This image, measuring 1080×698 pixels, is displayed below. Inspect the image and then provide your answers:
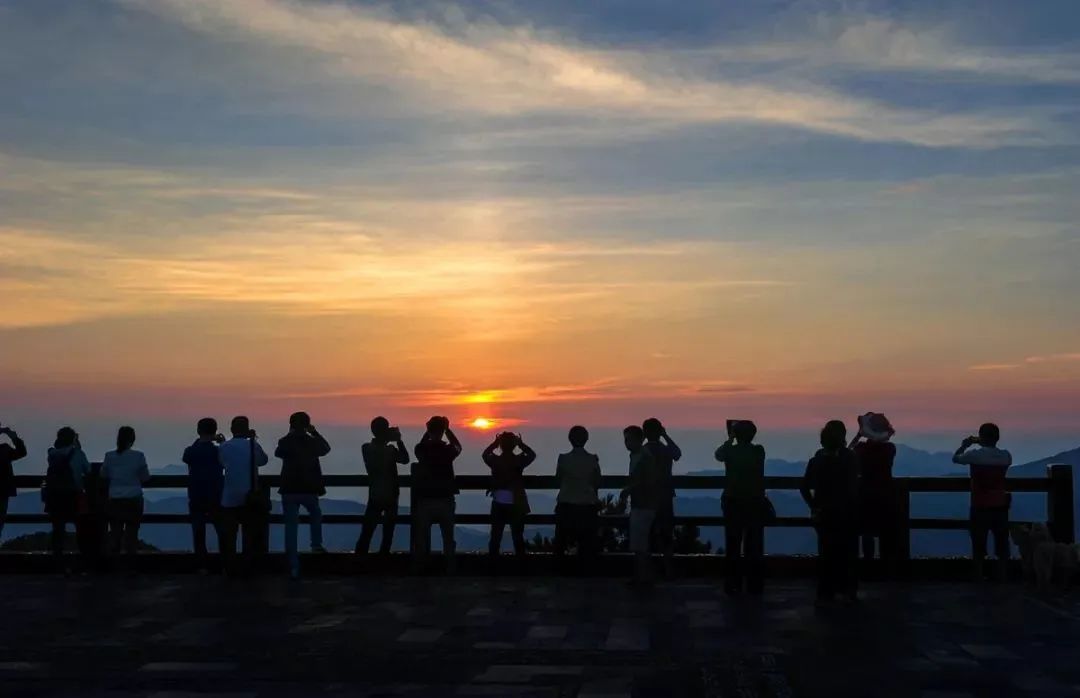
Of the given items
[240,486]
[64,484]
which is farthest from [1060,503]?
[64,484]

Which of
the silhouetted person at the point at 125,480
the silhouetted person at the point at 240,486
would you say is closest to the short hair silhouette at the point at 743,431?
the silhouetted person at the point at 240,486

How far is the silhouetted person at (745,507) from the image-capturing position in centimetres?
1902

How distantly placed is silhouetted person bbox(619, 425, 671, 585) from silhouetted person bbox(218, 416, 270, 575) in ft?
15.4

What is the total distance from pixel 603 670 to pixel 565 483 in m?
8.34

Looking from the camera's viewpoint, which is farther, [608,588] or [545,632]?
[608,588]

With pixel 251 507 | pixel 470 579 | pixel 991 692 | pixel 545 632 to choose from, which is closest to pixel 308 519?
pixel 251 507

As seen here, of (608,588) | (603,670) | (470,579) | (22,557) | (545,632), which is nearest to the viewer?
(603,670)

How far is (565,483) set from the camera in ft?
68.8

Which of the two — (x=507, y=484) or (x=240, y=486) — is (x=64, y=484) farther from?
(x=507, y=484)

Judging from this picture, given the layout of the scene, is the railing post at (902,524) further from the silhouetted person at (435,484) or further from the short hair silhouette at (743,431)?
the silhouetted person at (435,484)

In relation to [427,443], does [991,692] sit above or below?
below

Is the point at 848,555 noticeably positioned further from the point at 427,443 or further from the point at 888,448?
the point at 427,443

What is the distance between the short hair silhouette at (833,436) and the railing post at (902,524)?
2.77m

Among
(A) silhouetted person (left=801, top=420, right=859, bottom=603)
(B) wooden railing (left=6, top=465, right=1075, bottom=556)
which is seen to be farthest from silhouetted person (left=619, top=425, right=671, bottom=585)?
(A) silhouetted person (left=801, top=420, right=859, bottom=603)
